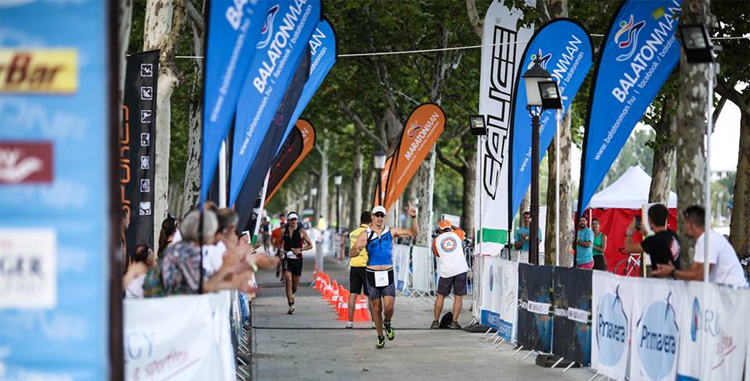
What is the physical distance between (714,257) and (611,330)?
145cm

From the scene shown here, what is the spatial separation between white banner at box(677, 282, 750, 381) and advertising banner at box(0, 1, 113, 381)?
5.33m

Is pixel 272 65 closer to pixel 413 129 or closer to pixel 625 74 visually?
pixel 625 74

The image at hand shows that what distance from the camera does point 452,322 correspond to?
772 inches

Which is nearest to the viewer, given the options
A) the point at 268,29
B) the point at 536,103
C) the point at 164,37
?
the point at 268,29

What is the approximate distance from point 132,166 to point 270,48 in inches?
178

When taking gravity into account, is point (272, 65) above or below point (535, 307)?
above

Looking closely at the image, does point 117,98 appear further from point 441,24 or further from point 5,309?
point 441,24

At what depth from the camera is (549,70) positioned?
18.1 m

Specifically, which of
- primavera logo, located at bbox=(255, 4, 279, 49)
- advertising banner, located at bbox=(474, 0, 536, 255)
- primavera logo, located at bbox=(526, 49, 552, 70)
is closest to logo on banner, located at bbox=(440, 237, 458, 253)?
advertising banner, located at bbox=(474, 0, 536, 255)

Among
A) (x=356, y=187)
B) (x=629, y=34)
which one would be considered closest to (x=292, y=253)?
(x=629, y=34)

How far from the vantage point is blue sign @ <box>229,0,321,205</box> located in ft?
35.7

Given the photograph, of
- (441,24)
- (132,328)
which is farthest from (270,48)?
(441,24)

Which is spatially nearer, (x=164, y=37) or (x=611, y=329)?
(x=611, y=329)

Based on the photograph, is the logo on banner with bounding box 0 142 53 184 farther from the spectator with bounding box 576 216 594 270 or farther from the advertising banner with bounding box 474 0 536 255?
the spectator with bounding box 576 216 594 270
